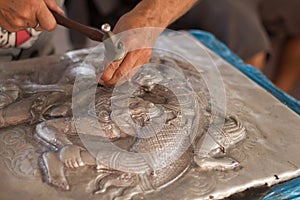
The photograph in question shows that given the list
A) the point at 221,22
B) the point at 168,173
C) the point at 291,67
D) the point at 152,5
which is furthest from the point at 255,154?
the point at 291,67

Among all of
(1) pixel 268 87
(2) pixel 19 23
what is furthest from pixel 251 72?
(2) pixel 19 23

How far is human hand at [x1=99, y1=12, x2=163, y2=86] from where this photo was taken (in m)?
1.06

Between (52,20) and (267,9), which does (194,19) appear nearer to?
(267,9)

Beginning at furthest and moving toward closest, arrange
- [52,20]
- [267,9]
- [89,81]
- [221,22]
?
1. [267,9]
2. [221,22]
3. [89,81]
4. [52,20]

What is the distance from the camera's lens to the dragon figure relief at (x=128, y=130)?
0.90 meters

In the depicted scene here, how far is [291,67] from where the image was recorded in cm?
252

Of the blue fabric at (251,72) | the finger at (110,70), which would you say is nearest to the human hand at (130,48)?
the finger at (110,70)

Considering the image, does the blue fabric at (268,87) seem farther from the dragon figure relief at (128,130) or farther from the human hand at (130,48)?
the human hand at (130,48)

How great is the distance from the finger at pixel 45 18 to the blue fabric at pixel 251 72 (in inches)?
23.2

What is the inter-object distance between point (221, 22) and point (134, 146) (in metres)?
1.31

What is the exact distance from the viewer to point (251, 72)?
1405mm

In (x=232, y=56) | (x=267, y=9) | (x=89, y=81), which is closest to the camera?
(x=89, y=81)

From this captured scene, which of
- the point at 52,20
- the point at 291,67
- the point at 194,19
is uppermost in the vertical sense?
the point at 52,20

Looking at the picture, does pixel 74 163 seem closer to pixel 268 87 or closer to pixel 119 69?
pixel 119 69
